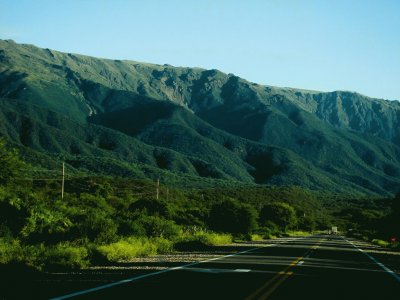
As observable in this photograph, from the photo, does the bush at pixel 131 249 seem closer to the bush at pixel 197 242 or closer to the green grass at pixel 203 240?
the bush at pixel 197 242

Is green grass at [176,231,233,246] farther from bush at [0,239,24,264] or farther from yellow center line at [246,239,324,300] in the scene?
yellow center line at [246,239,324,300]

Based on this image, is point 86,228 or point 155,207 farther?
point 155,207

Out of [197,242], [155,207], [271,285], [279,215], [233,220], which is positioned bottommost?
[279,215]

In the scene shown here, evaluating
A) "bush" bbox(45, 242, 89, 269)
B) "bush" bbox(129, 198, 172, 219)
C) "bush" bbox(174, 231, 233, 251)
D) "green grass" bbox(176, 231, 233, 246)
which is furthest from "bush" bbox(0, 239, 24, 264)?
"bush" bbox(129, 198, 172, 219)

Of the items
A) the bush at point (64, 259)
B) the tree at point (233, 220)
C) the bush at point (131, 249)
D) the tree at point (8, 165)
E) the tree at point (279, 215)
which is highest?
the tree at point (8, 165)

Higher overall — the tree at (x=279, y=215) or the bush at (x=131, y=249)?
the bush at (x=131, y=249)

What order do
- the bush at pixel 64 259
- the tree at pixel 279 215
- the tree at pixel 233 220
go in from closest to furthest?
the bush at pixel 64 259
the tree at pixel 233 220
the tree at pixel 279 215

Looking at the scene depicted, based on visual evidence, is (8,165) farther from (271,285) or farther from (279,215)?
(279,215)

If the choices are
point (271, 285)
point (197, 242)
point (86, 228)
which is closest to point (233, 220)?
point (197, 242)

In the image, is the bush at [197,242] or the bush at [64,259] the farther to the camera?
the bush at [197,242]

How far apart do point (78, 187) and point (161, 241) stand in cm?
8794

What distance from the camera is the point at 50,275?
1664cm

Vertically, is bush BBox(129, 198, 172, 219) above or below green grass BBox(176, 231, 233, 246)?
below

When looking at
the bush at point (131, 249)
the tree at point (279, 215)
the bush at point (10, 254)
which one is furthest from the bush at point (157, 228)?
the tree at point (279, 215)
